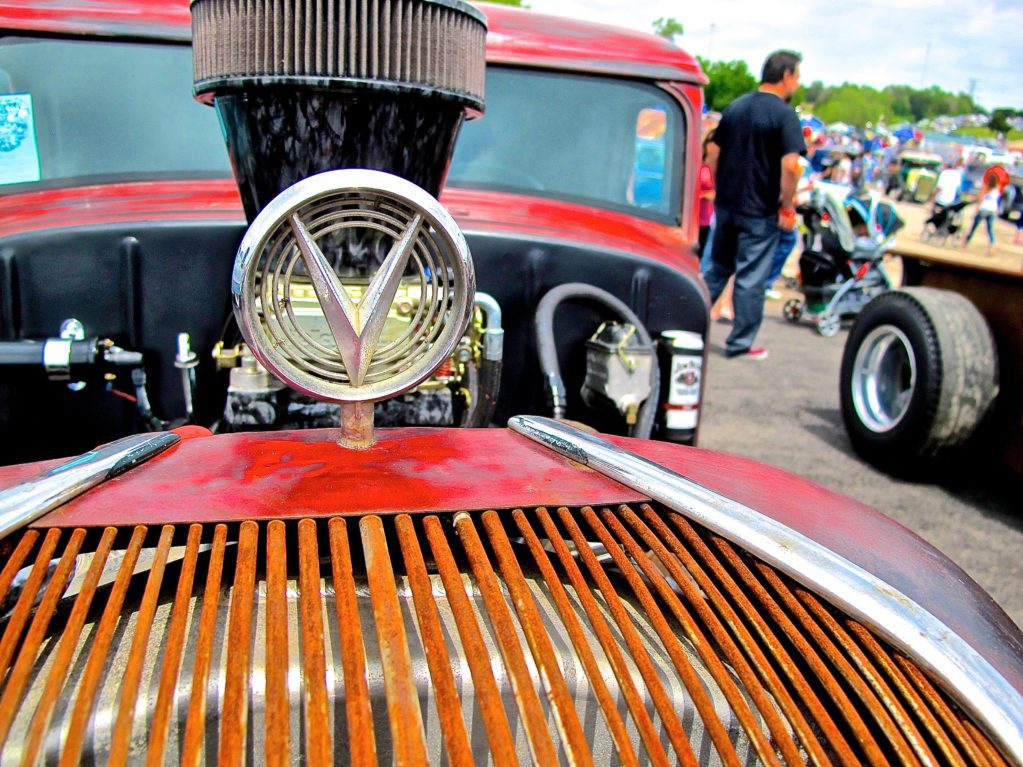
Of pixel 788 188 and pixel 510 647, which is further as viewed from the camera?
pixel 788 188

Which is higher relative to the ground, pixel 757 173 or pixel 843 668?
pixel 757 173

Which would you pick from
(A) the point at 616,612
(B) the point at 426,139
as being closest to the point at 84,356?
(B) the point at 426,139

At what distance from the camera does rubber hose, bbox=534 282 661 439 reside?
6.12ft

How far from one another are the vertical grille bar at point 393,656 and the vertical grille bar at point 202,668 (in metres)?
0.15

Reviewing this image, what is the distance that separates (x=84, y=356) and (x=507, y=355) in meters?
0.99

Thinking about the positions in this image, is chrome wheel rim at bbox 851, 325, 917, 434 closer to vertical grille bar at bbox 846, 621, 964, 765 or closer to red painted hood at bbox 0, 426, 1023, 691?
red painted hood at bbox 0, 426, 1023, 691

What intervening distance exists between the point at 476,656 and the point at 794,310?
682 cm

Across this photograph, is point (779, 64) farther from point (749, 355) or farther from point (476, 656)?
point (476, 656)

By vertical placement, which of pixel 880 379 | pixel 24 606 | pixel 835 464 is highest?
pixel 24 606

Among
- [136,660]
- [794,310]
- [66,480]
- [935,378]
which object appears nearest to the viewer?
[136,660]

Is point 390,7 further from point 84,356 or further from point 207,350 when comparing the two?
point 207,350

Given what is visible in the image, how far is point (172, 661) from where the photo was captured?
725 mm

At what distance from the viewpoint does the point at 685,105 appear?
2.41m

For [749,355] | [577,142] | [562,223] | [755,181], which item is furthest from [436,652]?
[749,355]
